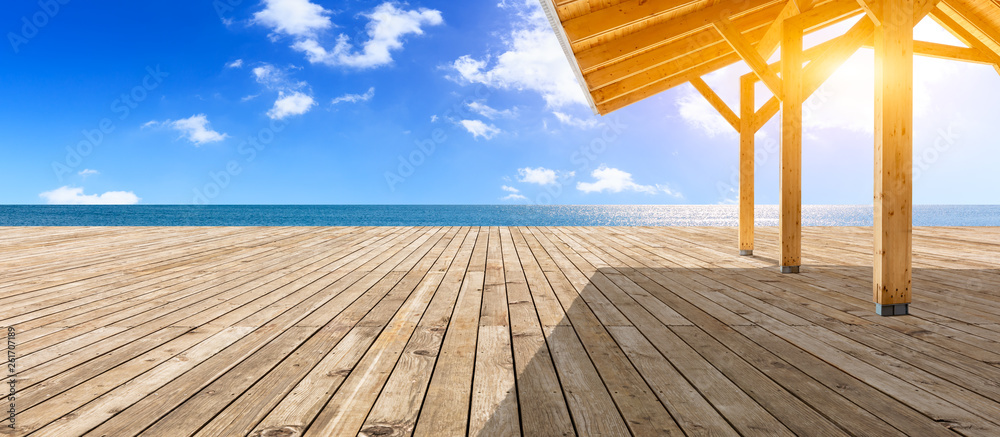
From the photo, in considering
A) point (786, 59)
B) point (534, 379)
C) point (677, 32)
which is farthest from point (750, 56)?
point (534, 379)

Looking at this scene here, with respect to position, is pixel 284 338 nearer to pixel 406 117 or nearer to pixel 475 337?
pixel 475 337

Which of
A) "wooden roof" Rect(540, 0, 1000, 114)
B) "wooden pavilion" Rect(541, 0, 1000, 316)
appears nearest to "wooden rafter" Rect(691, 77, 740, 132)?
"wooden pavilion" Rect(541, 0, 1000, 316)

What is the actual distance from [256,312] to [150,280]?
68.9 inches

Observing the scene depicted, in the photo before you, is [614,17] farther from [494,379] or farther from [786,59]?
[494,379]

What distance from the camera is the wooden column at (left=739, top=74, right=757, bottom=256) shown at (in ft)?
16.4

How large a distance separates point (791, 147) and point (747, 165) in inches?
50.5

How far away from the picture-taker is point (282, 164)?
65188 millimetres

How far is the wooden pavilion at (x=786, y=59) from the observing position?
249cm

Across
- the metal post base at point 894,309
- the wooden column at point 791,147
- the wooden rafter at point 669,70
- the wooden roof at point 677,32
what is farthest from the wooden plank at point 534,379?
the wooden rafter at point 669,70

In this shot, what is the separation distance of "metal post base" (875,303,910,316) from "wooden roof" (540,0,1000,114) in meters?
2.65

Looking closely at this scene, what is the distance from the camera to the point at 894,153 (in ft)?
8.08

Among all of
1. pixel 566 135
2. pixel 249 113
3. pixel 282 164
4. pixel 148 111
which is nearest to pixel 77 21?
pixel 148 111

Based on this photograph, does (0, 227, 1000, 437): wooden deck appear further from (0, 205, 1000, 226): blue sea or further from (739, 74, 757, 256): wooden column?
(0, 205, 1000, 226): blue sea

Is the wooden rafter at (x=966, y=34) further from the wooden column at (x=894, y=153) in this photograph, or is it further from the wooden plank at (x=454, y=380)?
the wooden plank at (x=454, y=380)
